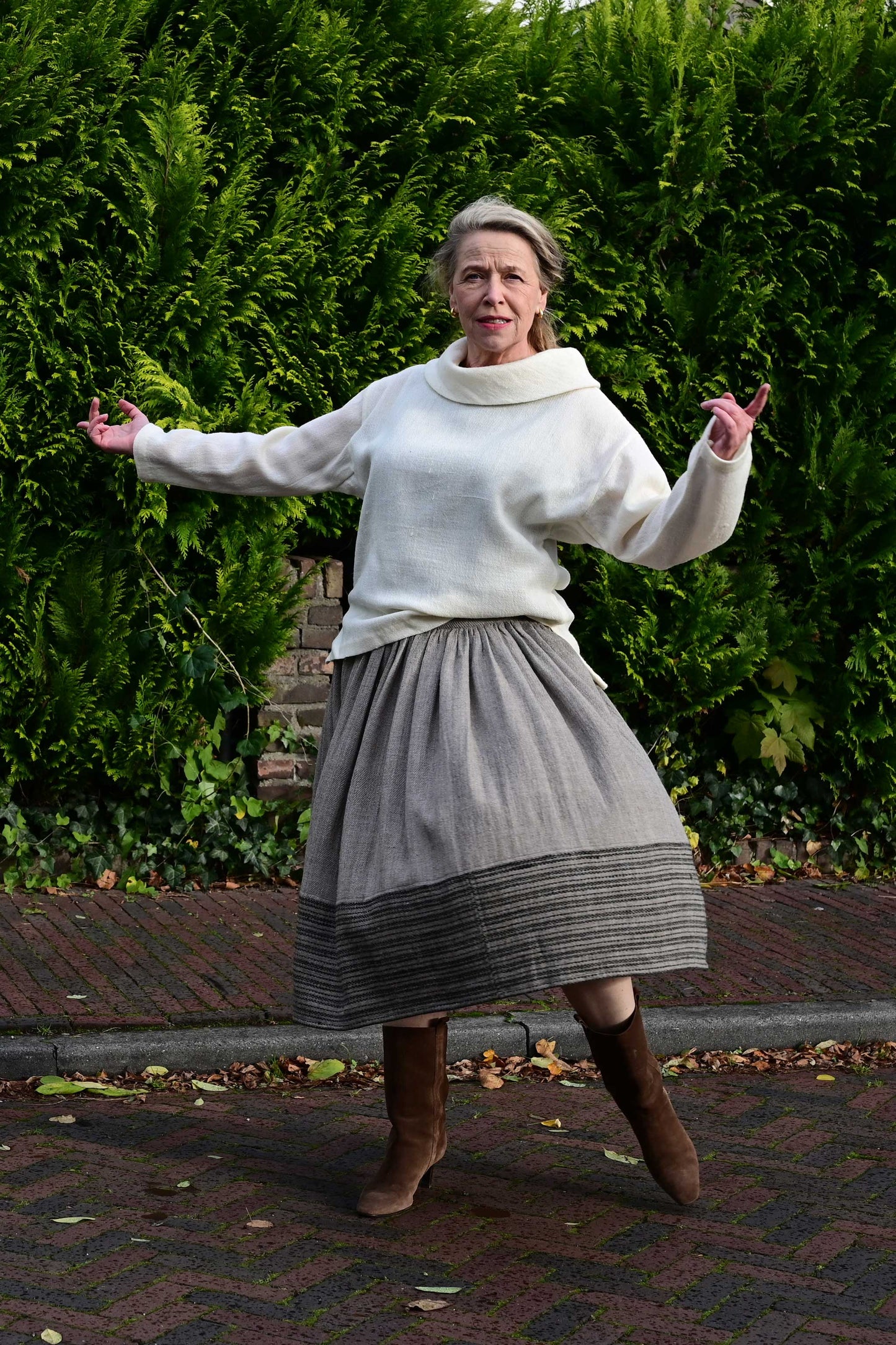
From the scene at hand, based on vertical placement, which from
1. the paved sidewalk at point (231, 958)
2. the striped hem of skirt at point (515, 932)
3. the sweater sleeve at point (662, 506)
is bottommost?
the paved sidewalk at point (231, 958)

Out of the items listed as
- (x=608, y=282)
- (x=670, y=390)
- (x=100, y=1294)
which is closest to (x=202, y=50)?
(x=608, y=282)

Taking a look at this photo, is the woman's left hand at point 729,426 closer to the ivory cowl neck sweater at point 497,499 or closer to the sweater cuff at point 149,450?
the ivory cowl neck sweater at point 497,499

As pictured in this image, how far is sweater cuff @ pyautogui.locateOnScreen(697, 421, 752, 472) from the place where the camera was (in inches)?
118

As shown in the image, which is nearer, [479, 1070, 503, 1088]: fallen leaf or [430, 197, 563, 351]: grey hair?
[430, 197, 563, 351]: grey hair

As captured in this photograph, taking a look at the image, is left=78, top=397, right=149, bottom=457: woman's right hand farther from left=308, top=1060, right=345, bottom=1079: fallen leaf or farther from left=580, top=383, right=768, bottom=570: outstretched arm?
left=308, top=1060, right=345, bottom=1079: fallen leaf

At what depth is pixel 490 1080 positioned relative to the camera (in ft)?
14.5

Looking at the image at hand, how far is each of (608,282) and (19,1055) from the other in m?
3.92

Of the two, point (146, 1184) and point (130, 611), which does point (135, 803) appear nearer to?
point (130, 611)

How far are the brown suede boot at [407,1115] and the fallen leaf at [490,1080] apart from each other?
2.98 ft


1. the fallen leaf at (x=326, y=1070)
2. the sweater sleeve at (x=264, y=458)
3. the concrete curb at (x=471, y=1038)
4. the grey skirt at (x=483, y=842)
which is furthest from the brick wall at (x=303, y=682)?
the grey skirt at (x=483, y=842)

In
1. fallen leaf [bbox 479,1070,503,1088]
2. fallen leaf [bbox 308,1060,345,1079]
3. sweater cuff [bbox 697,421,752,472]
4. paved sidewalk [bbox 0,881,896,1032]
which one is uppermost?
sweater cuff [bbox 697,421,752,472]

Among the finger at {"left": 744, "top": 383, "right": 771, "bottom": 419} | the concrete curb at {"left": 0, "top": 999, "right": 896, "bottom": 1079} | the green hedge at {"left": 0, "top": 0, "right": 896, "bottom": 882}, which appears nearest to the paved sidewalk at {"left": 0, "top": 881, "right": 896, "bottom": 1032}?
the concrete curb at {"left": 0, "top": 999, "right": 896, "bottom": 1079}

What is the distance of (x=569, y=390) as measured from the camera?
3.37 m

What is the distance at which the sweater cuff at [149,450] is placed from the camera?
3828mm
